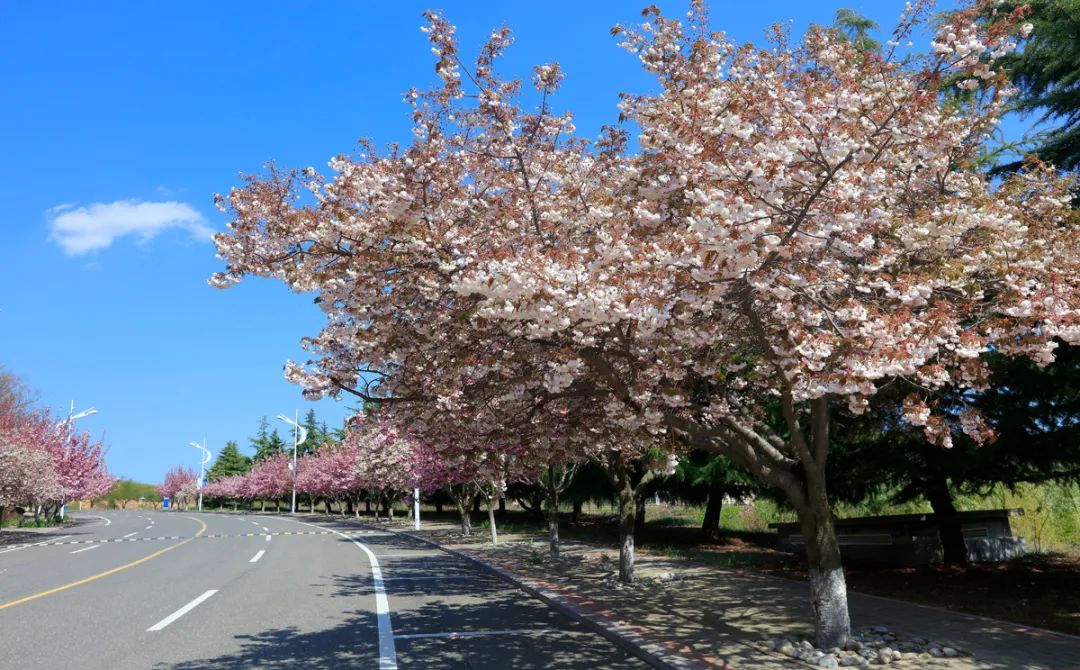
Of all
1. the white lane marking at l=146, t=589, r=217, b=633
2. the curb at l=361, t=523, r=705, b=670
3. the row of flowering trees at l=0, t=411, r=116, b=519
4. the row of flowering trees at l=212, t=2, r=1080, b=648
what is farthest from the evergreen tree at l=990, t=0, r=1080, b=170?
the row of flowering trees at l=0, t=411, r=116, b=519

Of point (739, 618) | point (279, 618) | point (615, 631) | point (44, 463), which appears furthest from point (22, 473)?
point (739, 618)

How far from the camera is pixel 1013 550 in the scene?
52.8 ft

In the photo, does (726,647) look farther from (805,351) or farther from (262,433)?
(262,433)

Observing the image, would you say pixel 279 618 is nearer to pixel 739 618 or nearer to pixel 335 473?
pixel 739 618

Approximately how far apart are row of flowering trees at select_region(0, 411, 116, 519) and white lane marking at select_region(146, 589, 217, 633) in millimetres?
25564

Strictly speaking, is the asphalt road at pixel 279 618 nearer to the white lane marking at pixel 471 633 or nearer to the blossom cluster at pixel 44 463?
the white lane marking at pixel 471 633

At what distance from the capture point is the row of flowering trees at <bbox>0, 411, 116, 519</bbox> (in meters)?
33.3

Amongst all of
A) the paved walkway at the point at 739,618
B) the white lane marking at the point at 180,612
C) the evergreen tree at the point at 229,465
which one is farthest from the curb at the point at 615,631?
the evergreen tree at the point at 229,465

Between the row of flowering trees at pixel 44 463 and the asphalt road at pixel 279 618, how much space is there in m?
15.6

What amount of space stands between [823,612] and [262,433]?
347 feet

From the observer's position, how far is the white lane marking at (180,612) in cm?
1032

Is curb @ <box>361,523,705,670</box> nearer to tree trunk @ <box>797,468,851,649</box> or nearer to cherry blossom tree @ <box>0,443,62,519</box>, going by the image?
tree trunk @ <box>797,468,851,649</box>

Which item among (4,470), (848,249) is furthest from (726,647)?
(4,470)

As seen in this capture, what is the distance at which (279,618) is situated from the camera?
1125 centimetres
